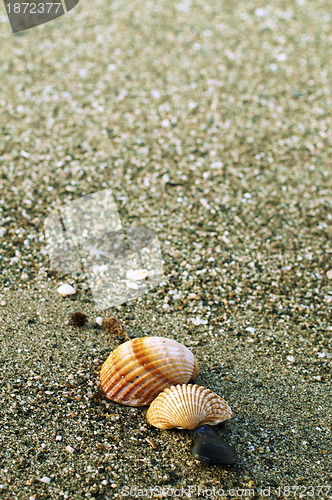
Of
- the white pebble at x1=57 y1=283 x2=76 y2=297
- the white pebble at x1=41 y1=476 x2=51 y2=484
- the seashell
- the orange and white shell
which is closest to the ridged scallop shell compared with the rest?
the orange and white shell

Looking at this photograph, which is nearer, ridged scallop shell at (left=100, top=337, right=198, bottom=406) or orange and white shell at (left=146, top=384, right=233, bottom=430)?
orange and white shell at (left=146, top=384, right=233, bottom=430)

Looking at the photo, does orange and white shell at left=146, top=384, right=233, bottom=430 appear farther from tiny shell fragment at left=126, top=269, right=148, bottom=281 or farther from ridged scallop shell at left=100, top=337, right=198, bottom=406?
tiny shell fragment at left=126, top=269, right=148, bottom=281

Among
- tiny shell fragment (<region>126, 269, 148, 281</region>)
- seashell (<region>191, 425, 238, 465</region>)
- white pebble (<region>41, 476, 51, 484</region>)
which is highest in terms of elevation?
white pebble (<region>41, 476, 51, 484</region>)

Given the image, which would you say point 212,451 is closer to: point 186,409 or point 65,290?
point 186,409

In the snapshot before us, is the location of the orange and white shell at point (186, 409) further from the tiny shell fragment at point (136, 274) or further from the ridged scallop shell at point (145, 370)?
the tiny shell fragment at point (136, 274)

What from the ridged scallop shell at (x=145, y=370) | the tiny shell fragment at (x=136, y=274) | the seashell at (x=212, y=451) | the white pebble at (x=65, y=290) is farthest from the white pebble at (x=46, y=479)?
the tiny shell fragment at (x=136, y=274)

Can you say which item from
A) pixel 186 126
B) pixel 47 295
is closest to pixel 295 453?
pixel 47 295
